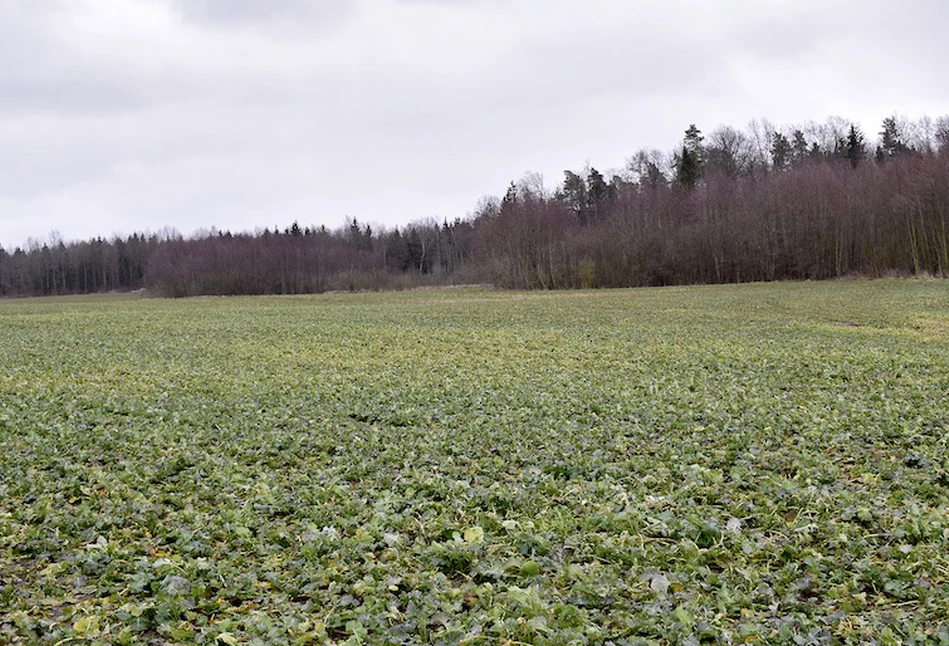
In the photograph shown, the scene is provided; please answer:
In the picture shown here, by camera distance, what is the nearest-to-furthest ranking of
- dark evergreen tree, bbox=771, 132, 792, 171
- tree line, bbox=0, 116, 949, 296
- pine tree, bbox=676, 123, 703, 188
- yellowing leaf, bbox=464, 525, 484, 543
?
1. yellowing leaf, bbox=464, 525, 484, 543
2. tree line, bbox=0, 116, 949, 296
3. pine tree, bbox=676, 123, 703, 188
4. dark evergreen tree, bbox=771, 132, 792, 171

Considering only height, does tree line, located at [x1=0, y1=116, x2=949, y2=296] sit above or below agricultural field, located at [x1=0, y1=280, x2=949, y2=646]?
above

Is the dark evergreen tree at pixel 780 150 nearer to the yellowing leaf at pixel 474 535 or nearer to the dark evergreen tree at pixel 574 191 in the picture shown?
the dark evergreen tree at pixel 574 191

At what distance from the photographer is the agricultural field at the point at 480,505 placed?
16.0 feet

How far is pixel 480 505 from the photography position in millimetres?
7387

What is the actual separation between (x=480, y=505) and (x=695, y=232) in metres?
69.1

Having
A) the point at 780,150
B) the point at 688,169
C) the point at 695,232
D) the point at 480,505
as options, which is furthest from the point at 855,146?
the point at 480,505

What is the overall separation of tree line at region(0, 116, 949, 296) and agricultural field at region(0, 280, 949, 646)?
5384 cm

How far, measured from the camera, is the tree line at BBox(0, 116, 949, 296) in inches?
2534

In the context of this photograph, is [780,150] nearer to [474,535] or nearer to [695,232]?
[695,232]

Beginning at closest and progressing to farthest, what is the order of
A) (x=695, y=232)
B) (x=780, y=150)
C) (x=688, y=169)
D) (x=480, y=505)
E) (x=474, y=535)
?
1. (x=474, y=535)
2. (x=480, y=505)
3. (x=695, y=232)
4. (x=688, y=169)
5. (x=780, y=150)

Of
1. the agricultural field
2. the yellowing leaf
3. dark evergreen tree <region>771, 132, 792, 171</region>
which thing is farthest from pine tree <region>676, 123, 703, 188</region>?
the yellowing leaf

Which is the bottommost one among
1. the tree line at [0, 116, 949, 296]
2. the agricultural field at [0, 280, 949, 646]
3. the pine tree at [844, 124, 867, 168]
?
the agricultural field at [0, 280, 949, 646]

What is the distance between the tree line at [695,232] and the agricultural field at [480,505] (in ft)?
177

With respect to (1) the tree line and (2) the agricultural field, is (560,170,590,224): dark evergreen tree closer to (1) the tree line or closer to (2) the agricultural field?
(1) the tree line
